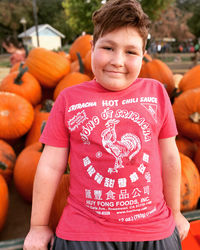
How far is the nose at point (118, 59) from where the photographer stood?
3.11ft

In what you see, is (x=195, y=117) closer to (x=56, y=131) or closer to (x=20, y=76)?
(x=56, y=131)

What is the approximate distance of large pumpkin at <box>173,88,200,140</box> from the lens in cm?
197

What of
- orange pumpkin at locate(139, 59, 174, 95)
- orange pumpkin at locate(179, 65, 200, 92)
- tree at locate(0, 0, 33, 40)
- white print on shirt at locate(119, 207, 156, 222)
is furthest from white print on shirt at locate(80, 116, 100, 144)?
tree at locate(0, 0, 33, 40)

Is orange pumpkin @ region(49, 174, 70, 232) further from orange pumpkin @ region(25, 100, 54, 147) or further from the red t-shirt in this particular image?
orange pumpkin @ region(25, 100, 54, 147)

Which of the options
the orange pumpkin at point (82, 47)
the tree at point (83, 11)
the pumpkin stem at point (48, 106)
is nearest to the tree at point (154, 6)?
the tree at point (83, 11)

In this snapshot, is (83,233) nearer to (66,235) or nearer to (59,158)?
(66,235)

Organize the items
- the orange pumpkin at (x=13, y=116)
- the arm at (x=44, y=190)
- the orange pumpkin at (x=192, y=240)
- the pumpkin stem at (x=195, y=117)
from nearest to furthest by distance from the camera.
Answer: the arm at (x=44, y=190), the orange pumpkin at (x=192, y=240), the pumpkin stem at (x=195, y=117), the orange pumpkin at (x=13, y=116)

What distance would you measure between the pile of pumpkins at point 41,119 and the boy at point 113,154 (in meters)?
0.38

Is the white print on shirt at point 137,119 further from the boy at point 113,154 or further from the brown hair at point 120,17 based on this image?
the brown hair at point 120,17

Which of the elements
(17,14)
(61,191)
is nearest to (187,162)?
(61,191)

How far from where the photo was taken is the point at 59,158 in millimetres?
1060

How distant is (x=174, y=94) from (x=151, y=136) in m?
1.49

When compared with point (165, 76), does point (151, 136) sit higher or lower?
higher

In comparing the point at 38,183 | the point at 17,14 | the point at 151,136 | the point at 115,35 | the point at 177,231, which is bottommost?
the point at 17,14
